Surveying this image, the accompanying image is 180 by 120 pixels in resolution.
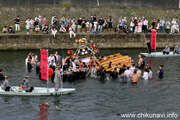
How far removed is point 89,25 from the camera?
1854 inches

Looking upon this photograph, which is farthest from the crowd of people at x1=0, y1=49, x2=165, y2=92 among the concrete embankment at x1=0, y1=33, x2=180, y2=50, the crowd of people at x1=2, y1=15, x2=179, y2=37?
the crowd of people at x1=2, y1=15, x2=179, y2=37

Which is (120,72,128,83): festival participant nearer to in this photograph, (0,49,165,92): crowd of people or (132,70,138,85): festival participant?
(0,49,165,92): crowd of people

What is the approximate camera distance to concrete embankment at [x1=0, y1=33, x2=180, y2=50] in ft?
148

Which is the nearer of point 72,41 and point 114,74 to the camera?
point 114,74

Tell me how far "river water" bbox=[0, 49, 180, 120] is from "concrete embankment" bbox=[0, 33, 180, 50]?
1462 centimetres

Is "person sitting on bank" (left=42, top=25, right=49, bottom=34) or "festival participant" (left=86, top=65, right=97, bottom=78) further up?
"person sitting on bank" (left=42, top=25, right=49, bottom=34)

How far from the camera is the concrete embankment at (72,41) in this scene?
4516 centimetres

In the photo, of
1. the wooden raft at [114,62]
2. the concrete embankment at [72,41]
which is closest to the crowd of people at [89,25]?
the concrete embankment at [72,41]

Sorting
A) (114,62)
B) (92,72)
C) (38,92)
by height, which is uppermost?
(114,62)

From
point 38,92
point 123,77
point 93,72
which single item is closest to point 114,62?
point 93,72

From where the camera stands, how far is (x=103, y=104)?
23.8 m

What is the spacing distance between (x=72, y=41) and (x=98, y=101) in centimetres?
2273

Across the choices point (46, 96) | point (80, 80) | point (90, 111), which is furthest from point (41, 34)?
point (90, 111)

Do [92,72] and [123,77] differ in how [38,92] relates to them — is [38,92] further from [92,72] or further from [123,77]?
[123,77]
